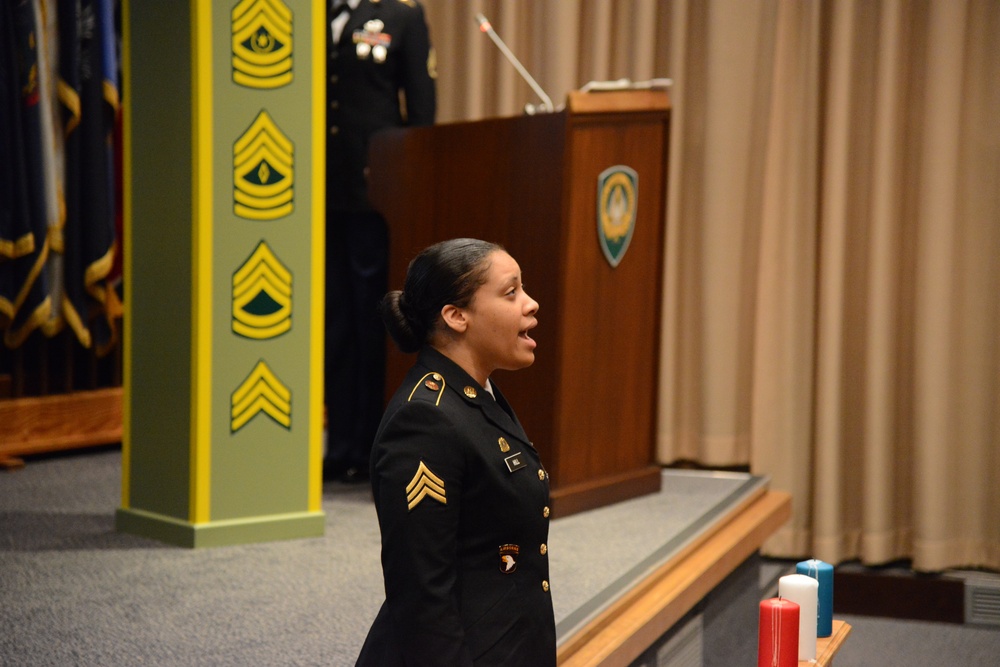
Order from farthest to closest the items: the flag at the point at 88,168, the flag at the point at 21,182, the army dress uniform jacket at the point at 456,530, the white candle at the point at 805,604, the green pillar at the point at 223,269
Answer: the flag at the point at 88,168 → the flag at the point at 21,182 → the green pillar at the point at 223,269 → the white candle at the point at 805,604 → the army dress uniform jacket at the point at 456,530

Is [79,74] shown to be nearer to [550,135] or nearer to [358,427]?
[358,427]

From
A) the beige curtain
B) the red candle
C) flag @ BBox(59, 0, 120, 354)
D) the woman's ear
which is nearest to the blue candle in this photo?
the red candle

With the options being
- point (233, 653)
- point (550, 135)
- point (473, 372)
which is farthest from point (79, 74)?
point (473, 372)

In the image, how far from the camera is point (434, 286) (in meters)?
1.49

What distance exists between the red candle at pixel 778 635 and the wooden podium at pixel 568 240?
1105 mm

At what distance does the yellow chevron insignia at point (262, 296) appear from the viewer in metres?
2.68

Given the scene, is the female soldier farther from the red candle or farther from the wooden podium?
the wooden podium

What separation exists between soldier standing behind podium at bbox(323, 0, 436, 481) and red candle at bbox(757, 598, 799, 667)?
175 cm

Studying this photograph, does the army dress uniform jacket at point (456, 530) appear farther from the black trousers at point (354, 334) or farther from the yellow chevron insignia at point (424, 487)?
the black trousers at point (354, 334)

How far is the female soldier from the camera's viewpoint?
4.38ft

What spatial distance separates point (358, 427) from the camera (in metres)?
3.46

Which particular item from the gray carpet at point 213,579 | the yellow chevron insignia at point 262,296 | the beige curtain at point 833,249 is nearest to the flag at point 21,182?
the gray carpet at point 213,579

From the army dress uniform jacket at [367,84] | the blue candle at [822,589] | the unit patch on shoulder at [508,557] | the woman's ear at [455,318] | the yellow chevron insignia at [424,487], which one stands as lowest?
the blue candle at [822,589]

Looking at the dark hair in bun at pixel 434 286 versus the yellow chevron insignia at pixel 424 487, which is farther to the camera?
the dark hair in bun at pixel 434 286
